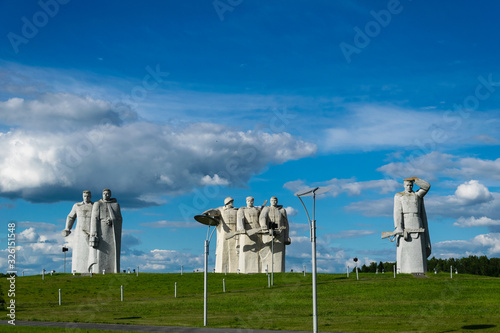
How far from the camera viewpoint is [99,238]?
5862 centimetres

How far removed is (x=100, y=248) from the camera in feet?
192

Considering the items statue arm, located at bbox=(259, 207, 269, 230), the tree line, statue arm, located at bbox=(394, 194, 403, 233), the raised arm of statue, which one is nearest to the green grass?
statue arm, located at bbox=(394, 194, 403, 233)

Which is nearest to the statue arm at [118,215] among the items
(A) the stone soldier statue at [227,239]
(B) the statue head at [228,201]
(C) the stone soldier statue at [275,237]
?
(A) the stone soldier statue at [227,239]

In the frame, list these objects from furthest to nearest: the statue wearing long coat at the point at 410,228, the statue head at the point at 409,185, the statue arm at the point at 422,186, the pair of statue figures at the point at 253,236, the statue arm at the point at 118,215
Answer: the pair of statue figures at the point at 253,236
the statue arm at the point at 118,215
the statue head at the point at 409,185
the statue wearing long coat at the point at 410,228
the statue arm at the point at 422,186

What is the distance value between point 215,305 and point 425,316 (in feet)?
41.3

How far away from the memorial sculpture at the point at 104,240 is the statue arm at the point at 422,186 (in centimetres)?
2829

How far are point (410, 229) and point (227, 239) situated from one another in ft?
63.6

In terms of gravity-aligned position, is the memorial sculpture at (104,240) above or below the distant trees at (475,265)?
above

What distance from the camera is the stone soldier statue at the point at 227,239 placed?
64.0 m

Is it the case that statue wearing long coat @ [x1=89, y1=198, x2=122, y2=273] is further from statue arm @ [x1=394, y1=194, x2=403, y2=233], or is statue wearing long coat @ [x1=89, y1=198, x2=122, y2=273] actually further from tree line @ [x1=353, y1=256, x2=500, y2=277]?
tree line @ [x1=353, y1=256, x2=500, y2=277]

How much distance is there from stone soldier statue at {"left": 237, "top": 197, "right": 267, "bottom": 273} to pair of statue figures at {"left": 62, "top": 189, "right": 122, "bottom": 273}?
39.9 feet

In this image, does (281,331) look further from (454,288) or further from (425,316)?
(454,288)

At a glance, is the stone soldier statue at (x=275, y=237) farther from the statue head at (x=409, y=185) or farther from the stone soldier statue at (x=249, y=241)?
the statue head at (x=409, y=185)

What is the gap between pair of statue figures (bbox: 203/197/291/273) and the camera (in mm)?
61625
